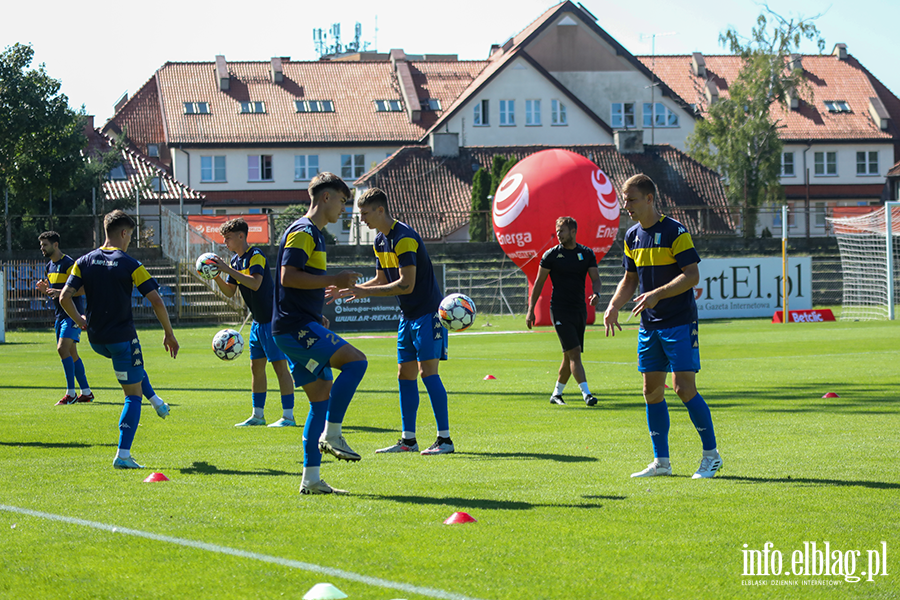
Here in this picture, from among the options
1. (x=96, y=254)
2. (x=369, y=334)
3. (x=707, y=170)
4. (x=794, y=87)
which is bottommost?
(x=369, y=334)

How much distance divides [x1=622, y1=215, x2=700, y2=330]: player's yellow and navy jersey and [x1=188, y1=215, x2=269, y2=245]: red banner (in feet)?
105

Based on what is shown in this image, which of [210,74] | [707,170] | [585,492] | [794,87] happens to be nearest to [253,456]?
[585,492]

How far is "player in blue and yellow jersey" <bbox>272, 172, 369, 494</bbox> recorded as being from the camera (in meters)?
6.91

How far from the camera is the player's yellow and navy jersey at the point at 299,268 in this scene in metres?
6.90

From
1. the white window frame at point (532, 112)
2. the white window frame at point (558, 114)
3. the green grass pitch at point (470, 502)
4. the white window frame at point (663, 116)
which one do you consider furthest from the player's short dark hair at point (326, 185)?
the white window frame at point (663, 116)

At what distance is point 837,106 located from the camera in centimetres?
7694

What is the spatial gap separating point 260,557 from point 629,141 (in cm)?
5964

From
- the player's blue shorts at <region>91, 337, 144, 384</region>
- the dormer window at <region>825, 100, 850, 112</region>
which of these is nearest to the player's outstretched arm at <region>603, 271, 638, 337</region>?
the player's blue shorts at <region>91, 337, 144, 384</region>

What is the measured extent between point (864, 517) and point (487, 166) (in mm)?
55941

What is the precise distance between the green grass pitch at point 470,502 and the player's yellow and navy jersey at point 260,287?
4.05 feet

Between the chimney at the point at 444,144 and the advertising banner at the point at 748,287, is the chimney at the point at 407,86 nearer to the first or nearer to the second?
the chimney at the point at 444,144

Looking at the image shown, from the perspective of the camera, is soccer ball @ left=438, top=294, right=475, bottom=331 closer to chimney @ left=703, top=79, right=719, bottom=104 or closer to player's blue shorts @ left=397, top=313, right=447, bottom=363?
player's blue shorts @ left=397, top=313, right=447, bottom=363

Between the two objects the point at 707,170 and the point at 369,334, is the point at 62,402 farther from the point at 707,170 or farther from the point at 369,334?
the point at 707,170

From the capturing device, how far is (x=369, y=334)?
3105 centimetres
